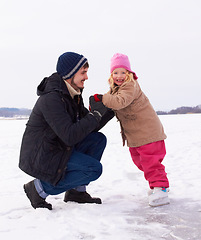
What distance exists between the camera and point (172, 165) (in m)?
4.59

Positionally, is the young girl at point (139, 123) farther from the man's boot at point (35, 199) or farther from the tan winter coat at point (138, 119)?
the man's boot at point (35, 199)

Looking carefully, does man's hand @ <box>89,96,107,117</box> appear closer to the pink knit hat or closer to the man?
the man

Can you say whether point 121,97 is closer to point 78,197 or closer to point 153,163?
point 153,163

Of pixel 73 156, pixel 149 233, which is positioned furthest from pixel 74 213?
pixel 149 233

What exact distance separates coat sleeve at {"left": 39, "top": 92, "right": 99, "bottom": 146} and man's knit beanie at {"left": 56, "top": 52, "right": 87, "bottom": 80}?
0.32m

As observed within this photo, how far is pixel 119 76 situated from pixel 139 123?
1.78 feet

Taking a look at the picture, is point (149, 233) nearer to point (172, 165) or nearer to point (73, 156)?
point (73, 156)

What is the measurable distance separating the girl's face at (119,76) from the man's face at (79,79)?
36cm

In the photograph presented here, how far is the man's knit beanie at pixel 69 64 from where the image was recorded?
277 cm

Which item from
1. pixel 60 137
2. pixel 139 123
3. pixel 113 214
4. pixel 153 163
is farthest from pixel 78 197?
pixel 139 123

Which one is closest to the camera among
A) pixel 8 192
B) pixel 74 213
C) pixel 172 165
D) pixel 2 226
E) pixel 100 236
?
pixel 100 236

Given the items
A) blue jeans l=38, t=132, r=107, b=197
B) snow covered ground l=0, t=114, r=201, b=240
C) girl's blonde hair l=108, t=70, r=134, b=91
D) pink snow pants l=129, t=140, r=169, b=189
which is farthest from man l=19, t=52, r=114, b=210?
pink snow pants l=129, t=140, r=169, b=189

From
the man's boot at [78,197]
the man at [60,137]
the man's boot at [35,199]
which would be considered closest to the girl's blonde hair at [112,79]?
the man at [60,137]

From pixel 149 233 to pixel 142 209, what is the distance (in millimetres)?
575
